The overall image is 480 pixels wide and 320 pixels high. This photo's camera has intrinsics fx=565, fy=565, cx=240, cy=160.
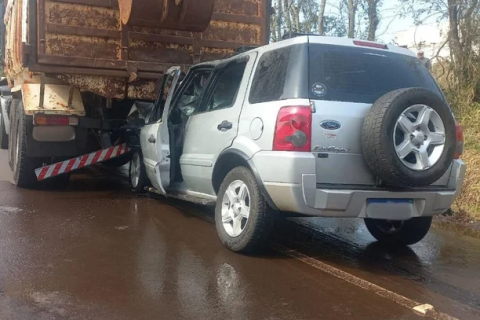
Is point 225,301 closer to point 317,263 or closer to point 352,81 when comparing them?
point 317,263

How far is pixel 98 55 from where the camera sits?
760cm

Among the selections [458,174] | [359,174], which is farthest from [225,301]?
[458,174]

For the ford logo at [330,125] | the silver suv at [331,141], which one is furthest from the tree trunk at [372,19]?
the ford logo at [330,125]

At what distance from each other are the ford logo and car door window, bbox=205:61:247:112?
3.97 ft

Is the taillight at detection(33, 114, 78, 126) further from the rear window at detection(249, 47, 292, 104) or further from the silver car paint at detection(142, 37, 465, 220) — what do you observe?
the silver car paint at detection(142, 37, 465, 220)

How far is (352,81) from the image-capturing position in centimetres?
468

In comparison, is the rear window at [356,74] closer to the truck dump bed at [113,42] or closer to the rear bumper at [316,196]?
the rear bumper at [316,196]

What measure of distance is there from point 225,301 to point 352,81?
208 cm

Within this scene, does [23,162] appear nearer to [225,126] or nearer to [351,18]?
[225,126]

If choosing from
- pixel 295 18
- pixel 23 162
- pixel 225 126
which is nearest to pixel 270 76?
pixel 225 126

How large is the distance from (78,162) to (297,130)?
4.60 metres

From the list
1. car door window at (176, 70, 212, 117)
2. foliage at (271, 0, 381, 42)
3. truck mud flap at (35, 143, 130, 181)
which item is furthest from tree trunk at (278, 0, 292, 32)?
car door window at (176, 70, 212, 117)

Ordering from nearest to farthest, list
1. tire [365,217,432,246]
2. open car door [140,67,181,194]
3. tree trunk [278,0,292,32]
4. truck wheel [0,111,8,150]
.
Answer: tire [365,217,432,246]
open car door [140,67,181,194]
truck wheel [0,111,8,150]
tree trunk [278,0,292,32]

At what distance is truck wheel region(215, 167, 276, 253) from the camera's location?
469 cm
